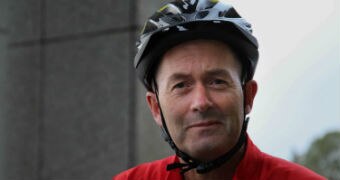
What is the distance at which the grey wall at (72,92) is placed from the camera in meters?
7.02

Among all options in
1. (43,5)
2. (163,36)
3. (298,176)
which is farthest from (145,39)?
(43,5)

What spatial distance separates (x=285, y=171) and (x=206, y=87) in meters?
0.59

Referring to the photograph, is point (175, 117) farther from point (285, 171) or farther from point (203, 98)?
point (285, 171)

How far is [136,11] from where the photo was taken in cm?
698

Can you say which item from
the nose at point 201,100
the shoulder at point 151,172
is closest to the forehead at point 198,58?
the nose at point 201,100

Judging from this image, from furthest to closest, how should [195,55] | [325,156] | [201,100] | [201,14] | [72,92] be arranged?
[325,156], [72,92], [201,14], [195,55], [201,100]

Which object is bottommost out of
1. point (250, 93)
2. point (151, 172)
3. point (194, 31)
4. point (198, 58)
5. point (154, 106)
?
point (151, 172)

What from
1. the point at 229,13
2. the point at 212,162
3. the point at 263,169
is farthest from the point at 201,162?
the point at 229,13

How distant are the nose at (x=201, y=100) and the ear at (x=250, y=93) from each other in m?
0.35

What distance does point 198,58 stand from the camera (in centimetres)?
333

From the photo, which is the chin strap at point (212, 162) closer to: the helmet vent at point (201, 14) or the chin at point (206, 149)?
the chin at point (206, 149)

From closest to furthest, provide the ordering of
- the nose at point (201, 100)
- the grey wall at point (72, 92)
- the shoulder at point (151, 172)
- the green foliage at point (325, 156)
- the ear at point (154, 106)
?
the nose at point (201, 100) < the ear at point (154, 106) < the shoulder at point (151, 172) < the grey wall at point (72, 92) < the green foliage at point (325, 156)

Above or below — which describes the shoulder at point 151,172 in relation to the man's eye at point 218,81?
below

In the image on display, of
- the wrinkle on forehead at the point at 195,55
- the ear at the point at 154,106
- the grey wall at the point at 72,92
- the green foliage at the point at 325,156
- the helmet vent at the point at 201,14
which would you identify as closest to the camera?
the wrinkle on forehead at the point at 195,55
